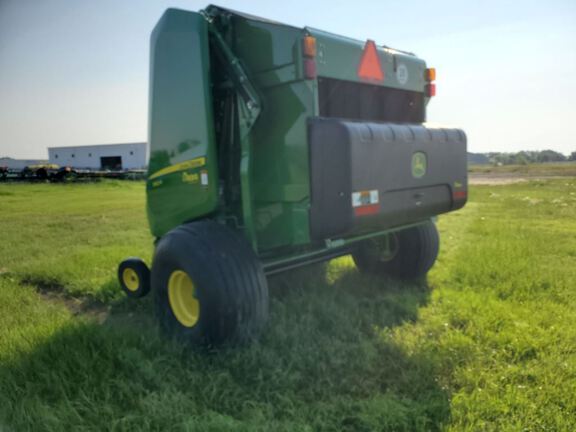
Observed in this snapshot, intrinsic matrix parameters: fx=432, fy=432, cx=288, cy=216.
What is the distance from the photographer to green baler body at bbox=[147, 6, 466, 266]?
2883mm

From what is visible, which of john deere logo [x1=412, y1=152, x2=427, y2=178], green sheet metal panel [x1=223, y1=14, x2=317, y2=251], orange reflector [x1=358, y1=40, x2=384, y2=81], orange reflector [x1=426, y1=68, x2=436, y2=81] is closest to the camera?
green sheet metal panel [x1=223, y1=14, x2=317, y2=251]

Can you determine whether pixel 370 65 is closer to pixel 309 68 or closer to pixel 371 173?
pixel 309 68

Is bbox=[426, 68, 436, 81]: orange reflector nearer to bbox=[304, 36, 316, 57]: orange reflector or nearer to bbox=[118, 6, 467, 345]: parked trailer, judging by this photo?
bbox=[118, 6, 467, 345]: parked trailer

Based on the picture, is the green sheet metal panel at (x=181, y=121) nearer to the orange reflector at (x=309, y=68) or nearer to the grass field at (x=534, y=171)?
the orange reflector at (x=309, y=68)

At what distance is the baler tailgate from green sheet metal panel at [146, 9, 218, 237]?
925 mm

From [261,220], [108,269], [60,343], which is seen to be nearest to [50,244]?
[108,269]

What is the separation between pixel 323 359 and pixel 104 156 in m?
55.6

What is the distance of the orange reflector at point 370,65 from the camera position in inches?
128

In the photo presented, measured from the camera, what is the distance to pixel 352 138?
269 centimetres

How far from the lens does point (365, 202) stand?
111 inches

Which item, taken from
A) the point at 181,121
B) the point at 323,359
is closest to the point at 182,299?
the point at 323,359

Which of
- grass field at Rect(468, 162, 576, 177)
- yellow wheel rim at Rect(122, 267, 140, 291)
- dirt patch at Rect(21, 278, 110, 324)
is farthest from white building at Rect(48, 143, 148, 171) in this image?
yellow wheel rim at Rect(122, 267, 140, 291)

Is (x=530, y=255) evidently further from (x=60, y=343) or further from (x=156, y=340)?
(x=60, y=343)

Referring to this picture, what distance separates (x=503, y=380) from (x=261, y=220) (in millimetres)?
1907
